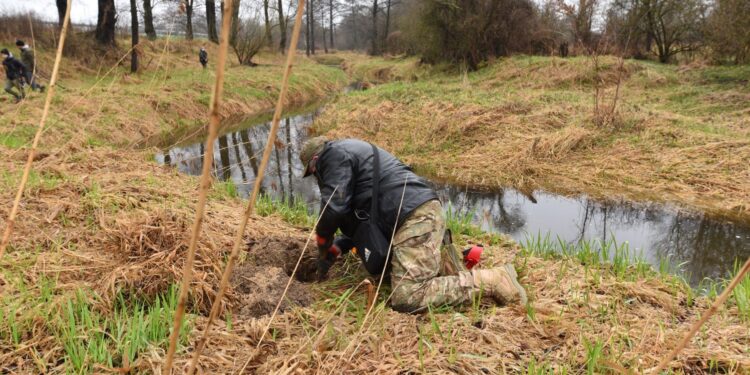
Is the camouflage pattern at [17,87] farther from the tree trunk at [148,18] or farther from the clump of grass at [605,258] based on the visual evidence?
the tree trunk at [148,18]

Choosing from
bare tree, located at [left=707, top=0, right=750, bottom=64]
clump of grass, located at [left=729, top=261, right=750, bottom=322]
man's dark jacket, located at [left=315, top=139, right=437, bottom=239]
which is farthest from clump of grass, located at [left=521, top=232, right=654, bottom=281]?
bare tree, located at [left=707, top=0, right=750, bottom=64]

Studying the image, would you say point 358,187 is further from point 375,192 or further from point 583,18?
point 583,18

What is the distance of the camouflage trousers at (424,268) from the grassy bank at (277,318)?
10 cm

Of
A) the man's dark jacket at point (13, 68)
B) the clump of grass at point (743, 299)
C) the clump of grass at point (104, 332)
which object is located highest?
the man's dark jacket at point (13, 68)

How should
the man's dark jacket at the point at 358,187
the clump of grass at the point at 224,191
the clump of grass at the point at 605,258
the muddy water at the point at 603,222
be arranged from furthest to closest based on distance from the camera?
the clump of grass at the point at 224,191 → the muddy water at the point at 603,222 → the clump of grass at the point at 605,258 → the man's dark jacket at the point at 358,187

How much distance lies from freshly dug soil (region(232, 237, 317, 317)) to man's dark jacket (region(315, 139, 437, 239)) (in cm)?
43

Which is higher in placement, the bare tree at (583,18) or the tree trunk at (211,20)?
the tree trunk at (211,20)

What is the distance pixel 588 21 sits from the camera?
10914 millimetres

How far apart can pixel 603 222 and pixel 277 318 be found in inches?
177

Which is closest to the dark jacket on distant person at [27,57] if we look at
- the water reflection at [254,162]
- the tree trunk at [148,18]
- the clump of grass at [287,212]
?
the water reflection at [254,162]

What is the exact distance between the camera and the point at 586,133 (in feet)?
26.0

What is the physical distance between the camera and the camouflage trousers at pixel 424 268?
9.26 ft

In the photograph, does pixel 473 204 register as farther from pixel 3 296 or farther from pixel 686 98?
pixel 686 98

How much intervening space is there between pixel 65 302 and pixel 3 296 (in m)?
0.38
